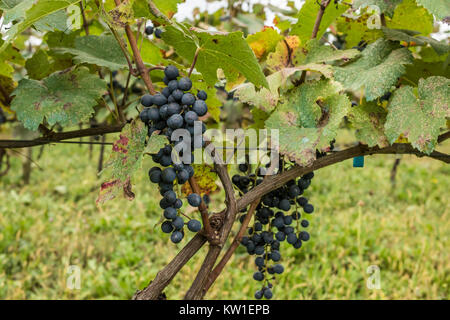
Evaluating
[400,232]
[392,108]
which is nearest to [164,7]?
[392,108]

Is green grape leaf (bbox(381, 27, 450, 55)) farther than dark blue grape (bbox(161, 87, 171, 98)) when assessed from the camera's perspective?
Yes

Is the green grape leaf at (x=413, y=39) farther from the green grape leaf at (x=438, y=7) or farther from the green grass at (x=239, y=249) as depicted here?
the green grass at (x=239, y=249)

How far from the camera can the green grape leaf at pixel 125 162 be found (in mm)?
670

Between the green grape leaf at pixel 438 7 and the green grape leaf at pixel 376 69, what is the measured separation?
12cm

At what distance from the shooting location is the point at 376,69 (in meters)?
0.82

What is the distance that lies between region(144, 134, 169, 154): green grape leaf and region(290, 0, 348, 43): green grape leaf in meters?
0.54

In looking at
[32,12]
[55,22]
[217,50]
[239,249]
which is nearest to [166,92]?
[217,50]

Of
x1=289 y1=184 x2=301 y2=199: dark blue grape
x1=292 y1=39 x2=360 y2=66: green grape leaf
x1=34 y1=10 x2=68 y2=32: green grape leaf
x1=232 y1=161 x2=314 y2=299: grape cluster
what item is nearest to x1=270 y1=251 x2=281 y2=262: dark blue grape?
x1=232 y1=161 x2=314 y2=299: grape cluster

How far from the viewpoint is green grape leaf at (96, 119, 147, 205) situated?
67 cm

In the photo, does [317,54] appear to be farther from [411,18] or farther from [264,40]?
[411,18]

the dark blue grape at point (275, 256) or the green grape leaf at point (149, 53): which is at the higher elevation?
the green grape leaf at point (149, 53)

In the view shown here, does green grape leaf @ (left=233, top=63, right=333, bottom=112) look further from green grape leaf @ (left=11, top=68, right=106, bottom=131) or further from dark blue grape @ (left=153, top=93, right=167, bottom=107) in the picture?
green grape leaf @ (left=11, top=68, right=106, bottom=131)

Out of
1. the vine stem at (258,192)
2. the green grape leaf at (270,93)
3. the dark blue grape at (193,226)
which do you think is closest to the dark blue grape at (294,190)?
the vine stem at (258,192)

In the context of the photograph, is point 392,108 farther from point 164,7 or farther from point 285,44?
point 164,7
